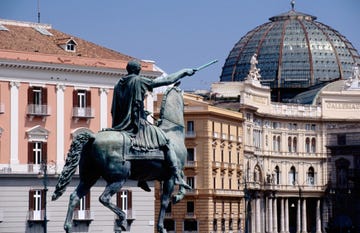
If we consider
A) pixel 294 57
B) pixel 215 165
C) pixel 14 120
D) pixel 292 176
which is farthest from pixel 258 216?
pixel 14 120

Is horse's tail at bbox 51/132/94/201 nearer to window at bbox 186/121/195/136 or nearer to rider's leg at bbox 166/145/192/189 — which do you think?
rider's leg at bbox 166/145/192/189

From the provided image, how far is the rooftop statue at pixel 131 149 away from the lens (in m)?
25.4

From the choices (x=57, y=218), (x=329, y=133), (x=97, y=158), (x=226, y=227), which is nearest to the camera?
(x=97, y=158)

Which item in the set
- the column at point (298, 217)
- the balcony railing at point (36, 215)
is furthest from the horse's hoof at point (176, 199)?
the column at point (298, 217)

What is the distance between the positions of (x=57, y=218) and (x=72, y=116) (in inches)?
244

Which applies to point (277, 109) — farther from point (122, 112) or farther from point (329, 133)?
point (122, 112)

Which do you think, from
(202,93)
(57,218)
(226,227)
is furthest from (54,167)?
(202,93)

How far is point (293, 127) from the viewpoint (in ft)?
464

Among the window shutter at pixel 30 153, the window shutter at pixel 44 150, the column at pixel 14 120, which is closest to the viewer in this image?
the column at pixel 14 120

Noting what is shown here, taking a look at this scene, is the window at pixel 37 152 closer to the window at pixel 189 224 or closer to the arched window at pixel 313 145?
the window at pixel 189 224

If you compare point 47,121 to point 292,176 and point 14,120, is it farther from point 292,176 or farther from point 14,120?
point 292,176

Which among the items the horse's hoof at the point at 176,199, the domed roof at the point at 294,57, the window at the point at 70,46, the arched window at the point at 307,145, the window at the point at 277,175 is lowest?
the horse's hoof at the point at 176,199

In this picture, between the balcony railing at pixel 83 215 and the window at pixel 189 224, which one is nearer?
the balcony railing at pixel 83 215

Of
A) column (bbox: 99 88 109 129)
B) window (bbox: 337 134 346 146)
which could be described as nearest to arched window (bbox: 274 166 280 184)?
window (bbox: 337 134 346 146)
